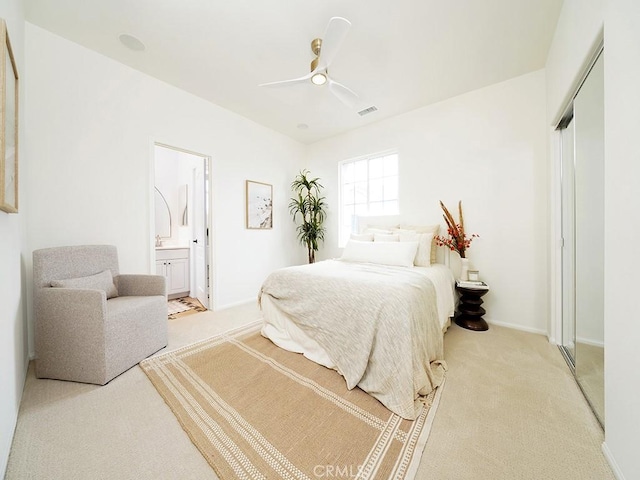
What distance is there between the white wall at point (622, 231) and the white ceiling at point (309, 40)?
118 centimetres

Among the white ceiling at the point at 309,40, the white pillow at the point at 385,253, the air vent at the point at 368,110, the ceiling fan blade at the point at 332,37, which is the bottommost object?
the white pillow at the point at 385,253

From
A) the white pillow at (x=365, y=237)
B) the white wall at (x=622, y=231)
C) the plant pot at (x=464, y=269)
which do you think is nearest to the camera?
the white wall at (x=622, y=231)

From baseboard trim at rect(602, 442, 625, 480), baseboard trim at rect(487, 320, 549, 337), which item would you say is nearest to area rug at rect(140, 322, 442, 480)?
baseboard trim at rect(602, 442, 625, 480)

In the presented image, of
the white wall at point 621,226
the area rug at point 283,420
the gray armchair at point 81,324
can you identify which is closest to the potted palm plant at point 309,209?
the area rug at point 283,420

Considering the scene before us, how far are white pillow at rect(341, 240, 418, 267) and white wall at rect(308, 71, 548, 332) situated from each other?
3.03ft

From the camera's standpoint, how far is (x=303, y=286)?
208 centimetres

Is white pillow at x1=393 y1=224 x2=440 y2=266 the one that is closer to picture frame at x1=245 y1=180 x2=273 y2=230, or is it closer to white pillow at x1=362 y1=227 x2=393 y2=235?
white pillow at x1=362 y1=227 x2=393 y2=235

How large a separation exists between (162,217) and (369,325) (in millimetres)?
4575

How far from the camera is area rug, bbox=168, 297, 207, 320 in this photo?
320 centimetres

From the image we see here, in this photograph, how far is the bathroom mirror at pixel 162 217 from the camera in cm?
441

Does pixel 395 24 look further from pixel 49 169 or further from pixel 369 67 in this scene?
pixel 49 169

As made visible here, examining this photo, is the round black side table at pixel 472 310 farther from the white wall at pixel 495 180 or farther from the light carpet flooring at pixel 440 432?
the light carpet flooring at pixel 440 432

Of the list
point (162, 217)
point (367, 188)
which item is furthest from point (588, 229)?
point (162, 217)

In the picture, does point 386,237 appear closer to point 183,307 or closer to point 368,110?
point 368,110
